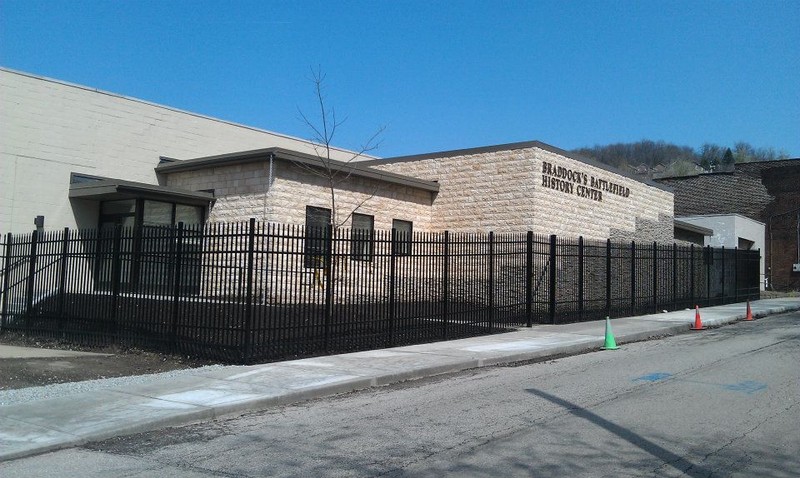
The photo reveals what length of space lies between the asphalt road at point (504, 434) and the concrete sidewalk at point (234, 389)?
0.27m

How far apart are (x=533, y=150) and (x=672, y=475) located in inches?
640

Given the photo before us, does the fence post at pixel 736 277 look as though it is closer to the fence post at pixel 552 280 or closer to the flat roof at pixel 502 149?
the flat roof at pixel 502 149

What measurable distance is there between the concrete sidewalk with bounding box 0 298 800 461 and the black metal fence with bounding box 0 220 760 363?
2.16 ft

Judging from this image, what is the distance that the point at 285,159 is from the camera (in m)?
18.1

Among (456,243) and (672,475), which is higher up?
(456,243)

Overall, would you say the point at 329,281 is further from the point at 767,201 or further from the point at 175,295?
the point at 767,201

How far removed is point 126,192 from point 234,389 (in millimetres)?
11292

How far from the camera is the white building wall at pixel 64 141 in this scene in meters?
19.5

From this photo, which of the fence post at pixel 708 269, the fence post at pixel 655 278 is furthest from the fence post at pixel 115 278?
the fence post at pixel 708 269

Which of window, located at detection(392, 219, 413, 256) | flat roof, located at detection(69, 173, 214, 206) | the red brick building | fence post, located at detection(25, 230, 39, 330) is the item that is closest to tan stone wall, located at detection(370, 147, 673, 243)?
window, located at detection(392, 219, 413, 256)

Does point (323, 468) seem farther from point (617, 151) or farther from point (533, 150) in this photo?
point (617, 151)

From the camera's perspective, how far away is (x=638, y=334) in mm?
16406

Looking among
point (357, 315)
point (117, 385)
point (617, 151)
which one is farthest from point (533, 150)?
point (617, 151)

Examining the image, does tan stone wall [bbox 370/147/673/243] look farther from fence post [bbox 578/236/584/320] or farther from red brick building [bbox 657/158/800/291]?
red brick building [bbox 657/158/800/291]
